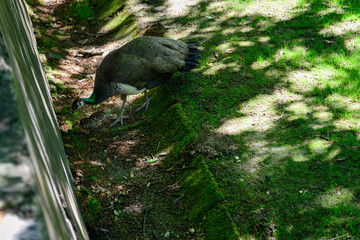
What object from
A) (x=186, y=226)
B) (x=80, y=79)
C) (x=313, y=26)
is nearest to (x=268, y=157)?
(x=186, y=226)

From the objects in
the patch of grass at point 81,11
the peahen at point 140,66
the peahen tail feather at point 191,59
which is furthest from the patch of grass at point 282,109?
the patch of grass at point 81,11

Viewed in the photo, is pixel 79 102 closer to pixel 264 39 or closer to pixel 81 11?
pixel 264 39

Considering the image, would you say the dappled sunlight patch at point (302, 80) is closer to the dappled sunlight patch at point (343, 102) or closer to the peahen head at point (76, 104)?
the dappled sunlight patch at point (343, 102)

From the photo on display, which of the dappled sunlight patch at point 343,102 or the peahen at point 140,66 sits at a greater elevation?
the peahen at point 140,66

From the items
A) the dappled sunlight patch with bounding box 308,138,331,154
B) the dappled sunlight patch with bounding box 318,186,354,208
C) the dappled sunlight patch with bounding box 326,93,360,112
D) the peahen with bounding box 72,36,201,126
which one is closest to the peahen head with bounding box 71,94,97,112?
the peahen with bounding box 72,36,201,126

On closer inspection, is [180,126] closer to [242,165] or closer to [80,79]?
[242,165]

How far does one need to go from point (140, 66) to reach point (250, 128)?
191 cm

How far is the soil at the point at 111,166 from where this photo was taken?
12.4 feet

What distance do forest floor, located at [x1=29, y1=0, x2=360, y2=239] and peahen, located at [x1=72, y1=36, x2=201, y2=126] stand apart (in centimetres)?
40

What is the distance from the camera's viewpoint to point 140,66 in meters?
5.19

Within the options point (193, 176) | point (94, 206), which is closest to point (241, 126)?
point (193, 176)

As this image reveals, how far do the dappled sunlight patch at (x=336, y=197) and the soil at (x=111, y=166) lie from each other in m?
1.32

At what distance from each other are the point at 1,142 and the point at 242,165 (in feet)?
11.3

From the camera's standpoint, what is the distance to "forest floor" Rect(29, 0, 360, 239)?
351cm
